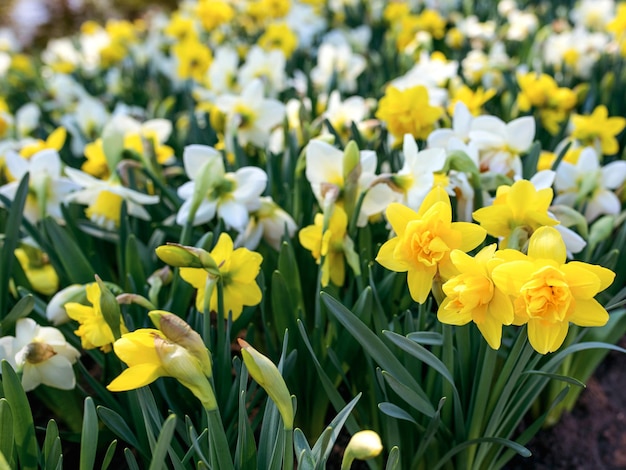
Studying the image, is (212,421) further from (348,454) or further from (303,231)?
(303,231)

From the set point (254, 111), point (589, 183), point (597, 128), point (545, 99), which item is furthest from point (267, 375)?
point (545, 99)

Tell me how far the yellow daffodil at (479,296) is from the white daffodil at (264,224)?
57 centimetres

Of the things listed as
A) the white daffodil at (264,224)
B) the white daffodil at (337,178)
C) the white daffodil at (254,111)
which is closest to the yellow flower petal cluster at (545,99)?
the white daffodil at (254,111)

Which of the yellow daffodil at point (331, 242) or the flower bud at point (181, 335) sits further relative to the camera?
the yellow daffodil at point (331, 242)

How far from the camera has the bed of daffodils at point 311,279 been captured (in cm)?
95

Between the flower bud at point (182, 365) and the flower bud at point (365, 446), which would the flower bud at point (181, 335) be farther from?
the flower bud at point (365, 446)

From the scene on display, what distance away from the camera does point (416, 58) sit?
265 centimetres

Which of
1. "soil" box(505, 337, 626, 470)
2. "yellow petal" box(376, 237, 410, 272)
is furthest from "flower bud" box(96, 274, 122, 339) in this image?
"soil" box(505, 337, 626, 470)

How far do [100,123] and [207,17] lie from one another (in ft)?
4.54

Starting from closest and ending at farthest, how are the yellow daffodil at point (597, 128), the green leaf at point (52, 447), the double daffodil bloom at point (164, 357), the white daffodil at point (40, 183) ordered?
the double daffodil bloom at point (164, 357)
the green leaf at point (52, 447)
the white daffodil at point (40, 183)
the yellow daffodil at point (597, 128)

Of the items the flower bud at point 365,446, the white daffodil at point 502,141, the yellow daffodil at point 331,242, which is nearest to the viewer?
the flower bud at point 365,446

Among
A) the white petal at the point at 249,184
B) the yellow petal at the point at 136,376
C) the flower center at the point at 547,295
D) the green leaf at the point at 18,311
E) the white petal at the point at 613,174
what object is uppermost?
the flower center at the point at 547,295

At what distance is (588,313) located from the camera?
0.92 metres

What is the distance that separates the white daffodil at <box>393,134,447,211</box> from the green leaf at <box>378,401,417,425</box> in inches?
16.4
